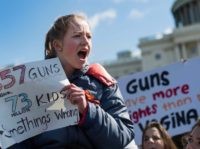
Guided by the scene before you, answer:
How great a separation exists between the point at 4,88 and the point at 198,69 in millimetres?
4994

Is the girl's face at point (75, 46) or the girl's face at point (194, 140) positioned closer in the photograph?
the girl's face at point (75, 46)

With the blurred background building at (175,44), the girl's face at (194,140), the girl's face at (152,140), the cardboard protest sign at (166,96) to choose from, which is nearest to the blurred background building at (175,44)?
the blurred background building at (175,44)

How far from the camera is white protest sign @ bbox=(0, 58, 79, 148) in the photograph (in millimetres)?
2283

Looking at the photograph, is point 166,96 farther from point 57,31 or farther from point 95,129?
point 95,129

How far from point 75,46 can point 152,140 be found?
2937mm

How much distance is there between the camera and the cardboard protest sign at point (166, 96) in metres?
7.00

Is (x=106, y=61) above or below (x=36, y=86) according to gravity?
below

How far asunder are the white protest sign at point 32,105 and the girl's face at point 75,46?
10 cm

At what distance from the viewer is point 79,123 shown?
2.27 meters

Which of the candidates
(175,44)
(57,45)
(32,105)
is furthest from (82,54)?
(175,44)

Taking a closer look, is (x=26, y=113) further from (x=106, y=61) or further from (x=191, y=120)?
(x=106, y=61)

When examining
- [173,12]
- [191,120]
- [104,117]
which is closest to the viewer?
[104,117]

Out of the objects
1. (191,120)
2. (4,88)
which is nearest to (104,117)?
(4,88)

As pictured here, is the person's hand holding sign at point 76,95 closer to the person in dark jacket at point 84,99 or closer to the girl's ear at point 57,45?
the person in dark jacket at point 84,99
